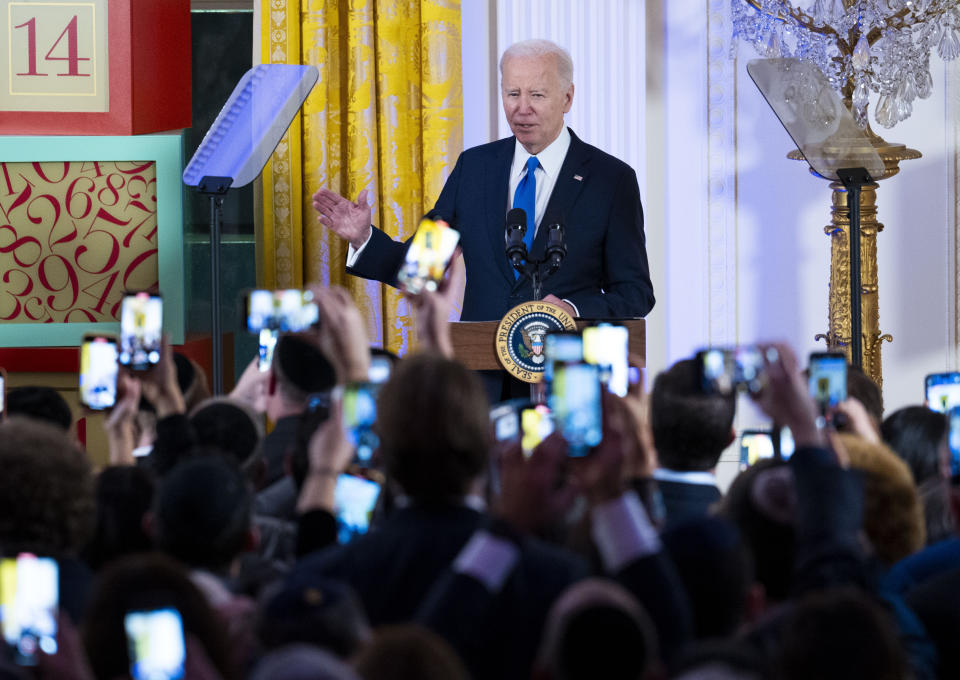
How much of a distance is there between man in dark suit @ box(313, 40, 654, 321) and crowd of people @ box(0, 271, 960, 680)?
1.46 metres

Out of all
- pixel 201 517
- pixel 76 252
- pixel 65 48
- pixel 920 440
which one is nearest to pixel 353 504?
pixel 201 517

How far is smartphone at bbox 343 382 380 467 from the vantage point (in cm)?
167

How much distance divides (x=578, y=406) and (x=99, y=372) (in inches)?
39.2

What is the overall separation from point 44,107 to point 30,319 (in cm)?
67

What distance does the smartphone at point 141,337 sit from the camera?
215 centimetres

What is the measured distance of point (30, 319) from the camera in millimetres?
4121

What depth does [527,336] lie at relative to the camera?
2.64 metres

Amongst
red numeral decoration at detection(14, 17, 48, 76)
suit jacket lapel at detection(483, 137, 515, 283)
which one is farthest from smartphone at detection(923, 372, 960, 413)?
red numeral decoration at detection(14, 17, 48, 76)

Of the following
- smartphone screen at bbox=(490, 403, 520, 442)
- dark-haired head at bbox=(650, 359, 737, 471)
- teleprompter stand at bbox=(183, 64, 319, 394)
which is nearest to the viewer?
smartphone screen at bbox=(490, 403, 520, 442)

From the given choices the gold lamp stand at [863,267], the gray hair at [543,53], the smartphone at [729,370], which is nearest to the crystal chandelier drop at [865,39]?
the gold lamp stand at [863,267]

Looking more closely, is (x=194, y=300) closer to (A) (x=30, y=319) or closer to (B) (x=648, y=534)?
(A) (x=30, y=319)

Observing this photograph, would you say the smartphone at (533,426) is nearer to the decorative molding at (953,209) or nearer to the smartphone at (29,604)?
the smartphone at (29,604)

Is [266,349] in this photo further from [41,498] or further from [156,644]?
→ [156,644]

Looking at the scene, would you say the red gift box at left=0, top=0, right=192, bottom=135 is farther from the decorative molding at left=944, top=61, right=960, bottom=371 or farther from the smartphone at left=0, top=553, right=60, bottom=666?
the smartphone at left=0, top=553, right=60, bottom=666
